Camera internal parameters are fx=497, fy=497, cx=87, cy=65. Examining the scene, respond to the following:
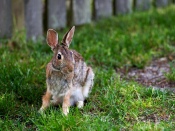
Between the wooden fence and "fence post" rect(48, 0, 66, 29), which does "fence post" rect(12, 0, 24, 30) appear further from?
"fence post" rect(48, 0, 66, 29)

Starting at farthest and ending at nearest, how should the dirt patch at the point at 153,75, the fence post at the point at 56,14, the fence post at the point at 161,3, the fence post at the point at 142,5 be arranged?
1. the fence post at the point at 161,3
2. the fence post at the point at 142,5
3. the fence post at the point at 56,14
4. the dirt patch at the point at 153,75

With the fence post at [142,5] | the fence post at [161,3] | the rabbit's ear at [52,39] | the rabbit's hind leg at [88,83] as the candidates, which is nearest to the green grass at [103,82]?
the rabbit's hind leg at [88,83]

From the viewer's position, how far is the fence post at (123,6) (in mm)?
8156

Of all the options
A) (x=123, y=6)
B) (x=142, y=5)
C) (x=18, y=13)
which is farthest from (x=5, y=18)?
(x=142, y=5)

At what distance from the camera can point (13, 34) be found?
641 cm

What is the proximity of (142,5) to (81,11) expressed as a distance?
4.36 ft

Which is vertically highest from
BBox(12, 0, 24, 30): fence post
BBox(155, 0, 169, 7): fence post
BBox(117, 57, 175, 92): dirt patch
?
BBox(12, 0, 24, 30): fence post

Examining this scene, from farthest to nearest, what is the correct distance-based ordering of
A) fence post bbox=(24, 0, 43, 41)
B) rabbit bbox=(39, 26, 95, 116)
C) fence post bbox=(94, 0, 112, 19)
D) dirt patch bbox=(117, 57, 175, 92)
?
fence post bbox=(94, 0, 112, 19) < fence post bbox=(24, 0, 43, 41) < dirt patch bbox=(117, 57, 175, 92) < rabbit bbox=(39, 26, 95, 116)

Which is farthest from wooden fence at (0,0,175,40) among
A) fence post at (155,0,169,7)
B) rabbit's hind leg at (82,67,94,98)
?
rabbit's hind leg at (82,67,94,98)

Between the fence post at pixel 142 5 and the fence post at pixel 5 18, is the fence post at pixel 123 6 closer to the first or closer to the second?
the fence post at pixel 142 5

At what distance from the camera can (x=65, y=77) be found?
174 inches

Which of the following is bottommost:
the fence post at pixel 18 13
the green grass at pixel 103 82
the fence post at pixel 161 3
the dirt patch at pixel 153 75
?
the dirt patch at pixel 153 75

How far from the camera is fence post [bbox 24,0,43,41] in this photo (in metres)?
6.66

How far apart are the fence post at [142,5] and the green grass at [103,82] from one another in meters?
0.83
